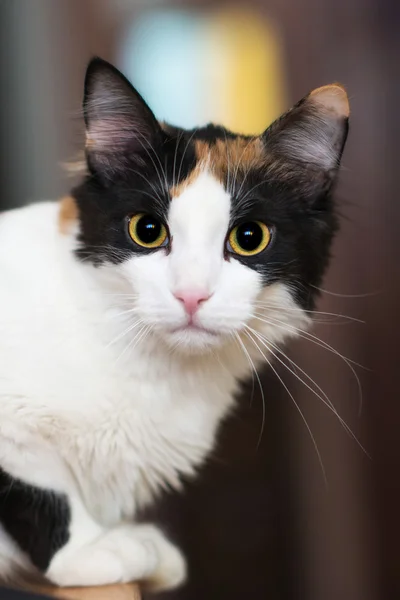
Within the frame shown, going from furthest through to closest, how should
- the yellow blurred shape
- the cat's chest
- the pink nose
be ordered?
the yellow blurred shape < the cat's chest < the pink nose

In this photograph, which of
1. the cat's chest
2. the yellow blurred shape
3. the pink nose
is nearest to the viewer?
the pink nose

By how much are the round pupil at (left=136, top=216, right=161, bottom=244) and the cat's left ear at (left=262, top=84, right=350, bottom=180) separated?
0.18 meters

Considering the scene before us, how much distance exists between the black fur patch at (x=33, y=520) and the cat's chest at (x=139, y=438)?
0.06 metres

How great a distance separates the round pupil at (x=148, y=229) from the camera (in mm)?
749

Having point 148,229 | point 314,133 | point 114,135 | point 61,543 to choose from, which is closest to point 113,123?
point 114,135

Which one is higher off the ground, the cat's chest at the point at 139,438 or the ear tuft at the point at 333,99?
the ear tuft at the point at 333,99

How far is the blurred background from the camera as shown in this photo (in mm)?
1107

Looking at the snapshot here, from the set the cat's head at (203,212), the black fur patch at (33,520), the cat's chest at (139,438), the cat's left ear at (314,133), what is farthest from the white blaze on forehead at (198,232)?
the black fur patch at (33,520)

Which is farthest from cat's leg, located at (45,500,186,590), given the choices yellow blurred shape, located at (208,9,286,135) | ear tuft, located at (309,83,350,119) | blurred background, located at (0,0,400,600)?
yellow blurred shape, located at (208,9,286,135)

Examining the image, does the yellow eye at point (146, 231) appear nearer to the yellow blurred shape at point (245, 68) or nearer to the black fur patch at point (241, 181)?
the black fur patch at point (241, 181)

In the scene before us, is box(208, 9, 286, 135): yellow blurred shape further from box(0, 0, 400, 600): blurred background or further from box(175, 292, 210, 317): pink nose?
box(175, 292, 210, 317): pink nose

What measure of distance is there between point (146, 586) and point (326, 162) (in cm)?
63

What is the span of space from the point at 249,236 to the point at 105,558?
0.45m

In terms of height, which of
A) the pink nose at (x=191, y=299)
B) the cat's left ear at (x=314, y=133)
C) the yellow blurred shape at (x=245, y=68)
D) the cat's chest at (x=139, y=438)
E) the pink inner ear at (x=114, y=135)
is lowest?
the cat's chest at (x=139, y=438)
